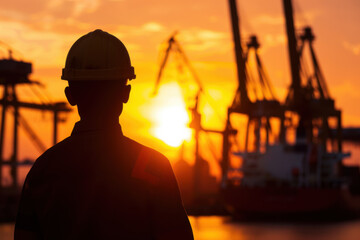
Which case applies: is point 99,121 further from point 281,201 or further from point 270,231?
point 281,201

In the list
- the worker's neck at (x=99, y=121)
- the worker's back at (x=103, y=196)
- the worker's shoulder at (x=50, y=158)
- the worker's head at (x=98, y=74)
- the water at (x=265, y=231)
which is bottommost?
the water at (x=265, y=231)

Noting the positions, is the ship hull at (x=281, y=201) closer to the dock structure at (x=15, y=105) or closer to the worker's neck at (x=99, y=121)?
the dock structure at (x=15, y=105)

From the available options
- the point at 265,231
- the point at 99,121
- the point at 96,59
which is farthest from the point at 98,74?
the point at 265,231

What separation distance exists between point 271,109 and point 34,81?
20710mm

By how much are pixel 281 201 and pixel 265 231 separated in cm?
854

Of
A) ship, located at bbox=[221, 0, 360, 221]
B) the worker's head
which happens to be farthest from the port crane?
the worker's head

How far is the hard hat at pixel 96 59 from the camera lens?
109 inches

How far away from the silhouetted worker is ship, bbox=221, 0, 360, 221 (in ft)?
189

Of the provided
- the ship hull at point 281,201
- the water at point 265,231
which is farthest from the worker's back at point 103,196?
the ship hull at point 281,201

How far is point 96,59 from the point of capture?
2762 millimetres

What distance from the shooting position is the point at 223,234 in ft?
162

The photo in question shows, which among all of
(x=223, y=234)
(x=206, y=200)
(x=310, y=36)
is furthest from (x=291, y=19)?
(x=223, y=234)

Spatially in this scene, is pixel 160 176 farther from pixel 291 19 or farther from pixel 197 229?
pixel 291 19

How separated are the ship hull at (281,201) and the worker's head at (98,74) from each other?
189ft
